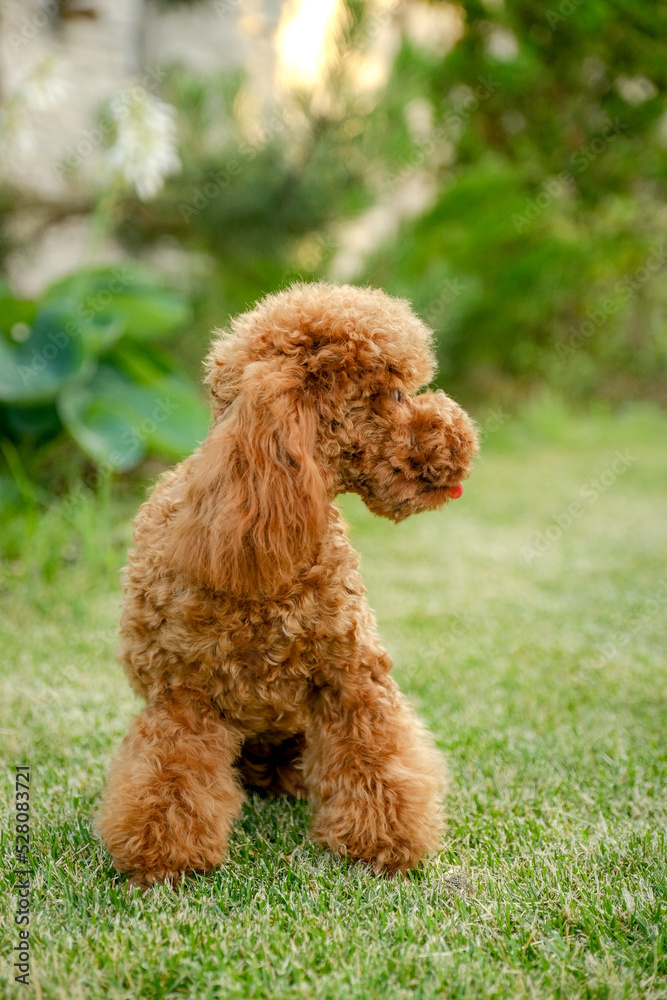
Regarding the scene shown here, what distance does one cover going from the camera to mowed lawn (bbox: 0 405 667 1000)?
137 centimetres

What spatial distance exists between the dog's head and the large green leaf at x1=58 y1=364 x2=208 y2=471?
2.26 m

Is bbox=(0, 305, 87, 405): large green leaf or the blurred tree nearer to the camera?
bbox=(0, 305, 87, 405): large green leaf

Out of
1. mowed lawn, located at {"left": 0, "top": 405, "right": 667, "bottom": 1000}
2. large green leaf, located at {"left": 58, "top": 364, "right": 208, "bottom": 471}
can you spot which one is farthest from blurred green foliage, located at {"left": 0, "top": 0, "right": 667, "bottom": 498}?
mowed lawn, located at {"left": 0, "top": 405, "right": 667, "bottom": 1000}

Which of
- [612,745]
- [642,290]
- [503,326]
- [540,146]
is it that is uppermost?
[540,146]

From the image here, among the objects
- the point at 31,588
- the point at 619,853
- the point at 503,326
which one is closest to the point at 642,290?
the point at 503,326

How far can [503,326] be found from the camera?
7414mm

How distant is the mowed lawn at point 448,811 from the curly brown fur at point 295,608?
0.13 m

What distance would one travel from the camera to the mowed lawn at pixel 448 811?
137 cm

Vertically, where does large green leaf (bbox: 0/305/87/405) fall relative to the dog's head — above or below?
above

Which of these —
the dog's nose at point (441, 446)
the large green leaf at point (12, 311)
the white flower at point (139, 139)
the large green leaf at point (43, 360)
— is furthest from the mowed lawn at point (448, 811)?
the white flower at point (139, 139)

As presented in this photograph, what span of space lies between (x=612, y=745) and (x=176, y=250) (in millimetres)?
4795

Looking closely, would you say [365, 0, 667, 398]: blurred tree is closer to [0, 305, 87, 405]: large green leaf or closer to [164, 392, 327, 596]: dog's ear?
[0, 305, 87, 405]: large green leaf

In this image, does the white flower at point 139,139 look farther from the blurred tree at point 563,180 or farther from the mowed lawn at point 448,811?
the blurred tree at point 563,180

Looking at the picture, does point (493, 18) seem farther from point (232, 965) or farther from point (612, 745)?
point (232, 965)
